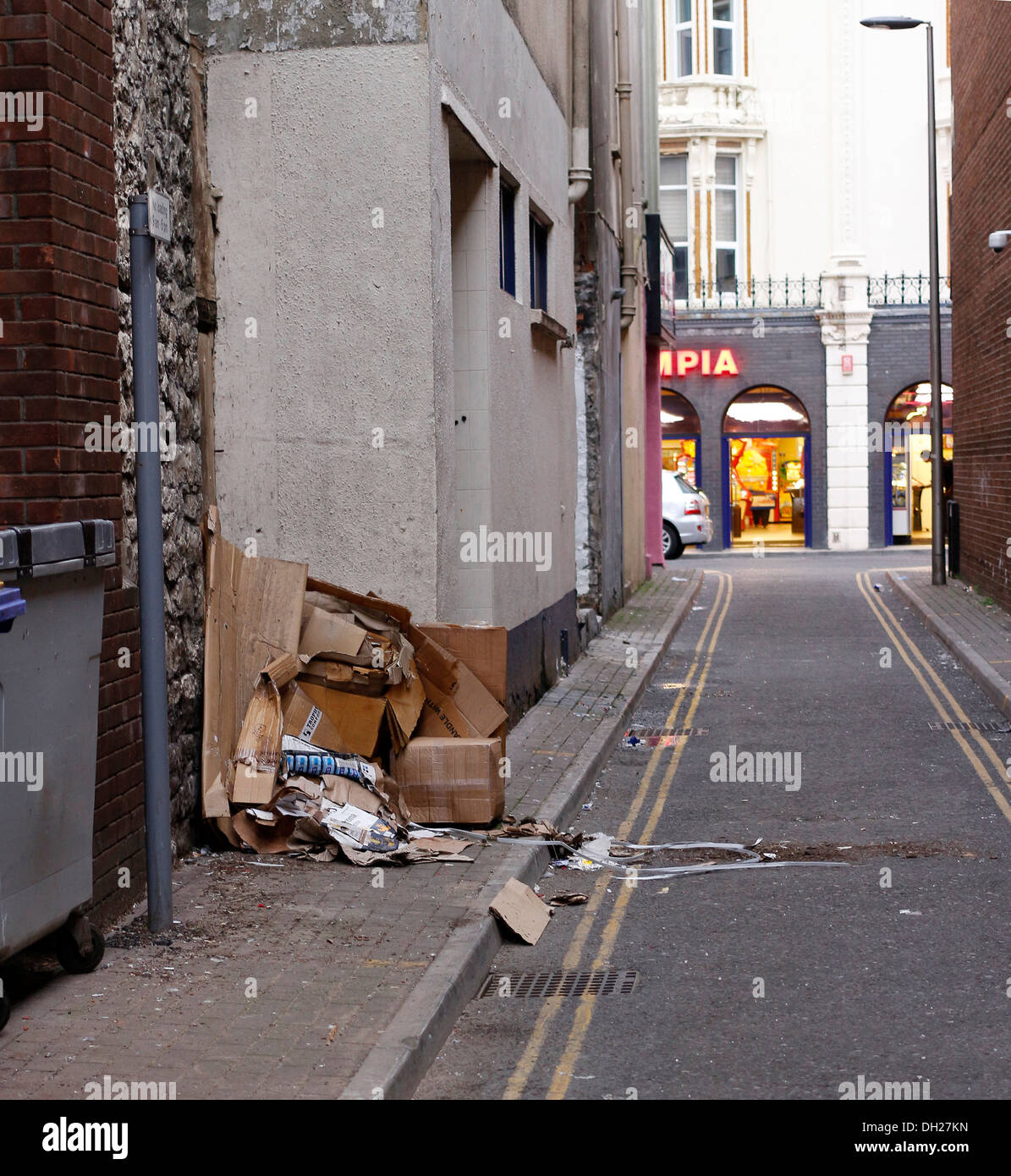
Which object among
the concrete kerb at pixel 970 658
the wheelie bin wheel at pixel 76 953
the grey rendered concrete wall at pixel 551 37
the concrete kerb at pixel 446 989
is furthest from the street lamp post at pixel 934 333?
the wheelie bin wheel at pixel 76 953

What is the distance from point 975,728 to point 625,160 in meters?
12.2

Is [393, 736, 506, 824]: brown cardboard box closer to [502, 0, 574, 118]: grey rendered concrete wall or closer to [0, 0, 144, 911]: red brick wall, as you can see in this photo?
[0, 0, 144, 911]: red brick wall

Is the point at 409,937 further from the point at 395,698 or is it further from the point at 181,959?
the point at 395,698

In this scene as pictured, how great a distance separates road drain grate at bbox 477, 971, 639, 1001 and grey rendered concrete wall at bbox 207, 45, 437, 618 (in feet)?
9.76

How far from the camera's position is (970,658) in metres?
15.6

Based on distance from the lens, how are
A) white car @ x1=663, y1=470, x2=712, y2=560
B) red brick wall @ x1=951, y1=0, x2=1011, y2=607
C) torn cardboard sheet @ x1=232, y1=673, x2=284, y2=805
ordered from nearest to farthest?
torn cardboard sheet @ x1=232, y1=673, x2=284, y2=805
red brick wall @ x1=951, y1=0, x2=1011, y2=607
white car @ x1=663, y1=470, x2=712, y2=560

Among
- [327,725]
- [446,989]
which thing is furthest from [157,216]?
[446,989]

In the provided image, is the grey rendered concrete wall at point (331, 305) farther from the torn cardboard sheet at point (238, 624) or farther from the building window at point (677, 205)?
the building window at point (677, 205)

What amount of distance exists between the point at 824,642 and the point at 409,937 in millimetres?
12593

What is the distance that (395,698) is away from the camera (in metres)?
8.41

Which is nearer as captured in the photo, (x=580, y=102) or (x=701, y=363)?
(x=580, y=102)

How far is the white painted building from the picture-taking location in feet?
116

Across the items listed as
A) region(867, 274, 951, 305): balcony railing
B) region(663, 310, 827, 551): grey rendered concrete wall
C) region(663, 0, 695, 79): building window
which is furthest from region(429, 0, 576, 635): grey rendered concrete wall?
region(663, 0, 695, 79): building window

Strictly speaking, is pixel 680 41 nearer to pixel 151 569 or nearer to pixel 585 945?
pixel 585 945
